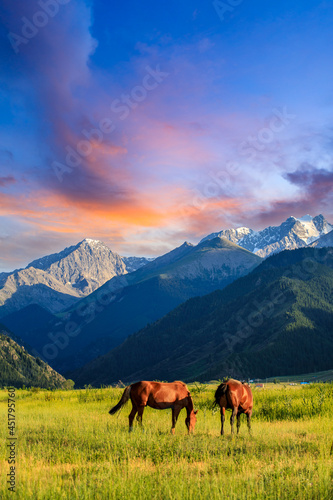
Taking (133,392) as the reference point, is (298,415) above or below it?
below

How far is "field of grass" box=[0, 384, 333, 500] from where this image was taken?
8.86 meters

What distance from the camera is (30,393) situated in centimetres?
3744

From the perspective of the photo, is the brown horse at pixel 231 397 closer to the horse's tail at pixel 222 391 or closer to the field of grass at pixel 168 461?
the horse's tail at pixel 222 391

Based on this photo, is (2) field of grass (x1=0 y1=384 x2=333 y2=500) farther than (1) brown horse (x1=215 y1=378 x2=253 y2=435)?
No

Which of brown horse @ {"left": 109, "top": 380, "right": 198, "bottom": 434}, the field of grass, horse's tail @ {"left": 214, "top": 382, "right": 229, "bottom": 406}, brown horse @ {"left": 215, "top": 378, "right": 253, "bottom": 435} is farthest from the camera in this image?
brown horse @ {"left": 109, "top": 380, "right": 198, "bottom": 434}

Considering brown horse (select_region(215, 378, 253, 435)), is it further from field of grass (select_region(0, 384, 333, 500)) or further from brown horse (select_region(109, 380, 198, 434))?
brown horse (select_region(109, 380, 198, 434))

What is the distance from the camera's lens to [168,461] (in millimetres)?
11516

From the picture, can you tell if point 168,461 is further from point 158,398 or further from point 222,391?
point 222,391

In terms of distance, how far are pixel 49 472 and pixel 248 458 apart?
20.0 ft

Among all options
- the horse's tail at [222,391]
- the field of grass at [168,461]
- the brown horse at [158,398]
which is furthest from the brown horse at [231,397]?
the brown horse at [158,398]

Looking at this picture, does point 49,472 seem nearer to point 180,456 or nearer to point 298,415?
point 180,456

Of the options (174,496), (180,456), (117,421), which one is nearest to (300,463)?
(180,456)

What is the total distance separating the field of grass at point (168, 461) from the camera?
349 inches

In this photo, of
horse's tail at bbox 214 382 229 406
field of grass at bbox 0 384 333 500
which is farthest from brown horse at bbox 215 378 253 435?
field of grass at bbox 0 384 333 500
